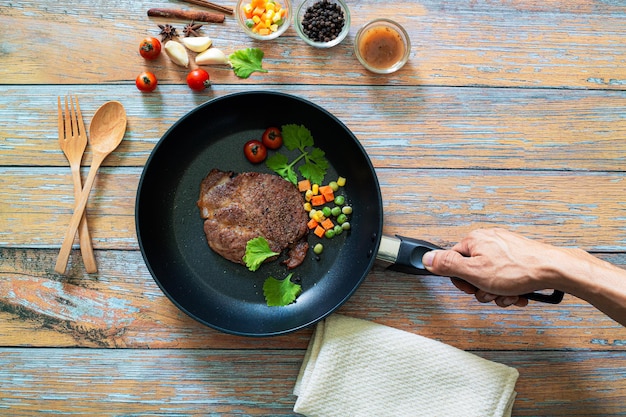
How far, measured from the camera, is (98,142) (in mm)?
1751

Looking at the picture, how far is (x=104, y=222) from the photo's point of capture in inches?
69.4

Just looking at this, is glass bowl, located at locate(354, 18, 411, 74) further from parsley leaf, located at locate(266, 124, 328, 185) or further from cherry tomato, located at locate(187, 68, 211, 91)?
cherry tomato, located at locate(187, 68, 211, 91)

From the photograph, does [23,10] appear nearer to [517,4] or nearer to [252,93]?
[252,93]

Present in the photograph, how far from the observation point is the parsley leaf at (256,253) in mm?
1728

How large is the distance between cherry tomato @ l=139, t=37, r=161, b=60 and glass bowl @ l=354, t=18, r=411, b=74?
2.42ft

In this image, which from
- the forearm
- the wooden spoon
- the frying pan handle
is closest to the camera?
the forearm

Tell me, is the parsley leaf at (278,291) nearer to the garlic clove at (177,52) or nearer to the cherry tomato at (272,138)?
the cherry tomato at (272,138)

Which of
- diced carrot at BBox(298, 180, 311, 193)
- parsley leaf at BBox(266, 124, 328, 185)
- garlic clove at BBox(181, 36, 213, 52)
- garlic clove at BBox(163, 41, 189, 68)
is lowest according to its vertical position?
diced carrot at BBox(298, 180, 311, 193)

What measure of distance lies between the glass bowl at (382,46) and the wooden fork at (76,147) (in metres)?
1.07

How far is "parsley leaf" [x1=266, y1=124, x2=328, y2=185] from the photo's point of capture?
5.90 ft

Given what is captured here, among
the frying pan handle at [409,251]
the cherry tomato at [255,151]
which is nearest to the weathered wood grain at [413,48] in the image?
the cherry tomato at [255,151]

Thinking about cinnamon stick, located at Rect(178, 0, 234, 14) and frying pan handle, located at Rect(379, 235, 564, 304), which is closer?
frying pan handle, located at Rect(379, 235, 564, 304)

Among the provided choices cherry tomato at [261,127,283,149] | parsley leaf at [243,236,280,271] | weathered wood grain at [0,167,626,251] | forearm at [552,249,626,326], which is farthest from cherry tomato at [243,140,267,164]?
forearm at [552,249,626,326]

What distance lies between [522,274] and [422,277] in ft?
1.52
